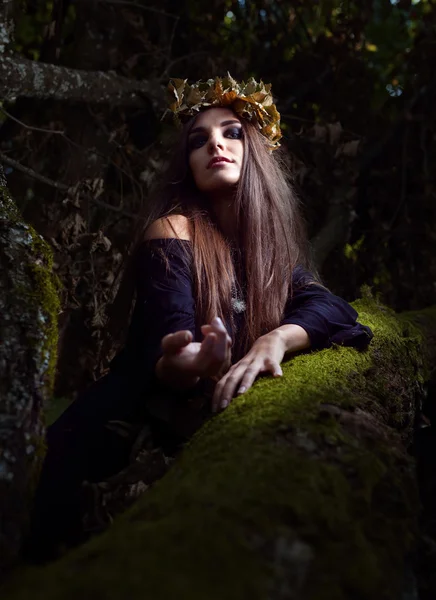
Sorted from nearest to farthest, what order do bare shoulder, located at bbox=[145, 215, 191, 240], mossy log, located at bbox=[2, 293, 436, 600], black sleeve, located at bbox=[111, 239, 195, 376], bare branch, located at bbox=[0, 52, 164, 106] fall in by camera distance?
mossy log, located at bbox=[2, 293, 436, 600] < black sleeve, located at bbox=[111, 239, 195, 376] < bare shoulder, located at bbox=[145, 215, 191, 240] < bare branch, located at bbox=[0, 52, 164, 106]

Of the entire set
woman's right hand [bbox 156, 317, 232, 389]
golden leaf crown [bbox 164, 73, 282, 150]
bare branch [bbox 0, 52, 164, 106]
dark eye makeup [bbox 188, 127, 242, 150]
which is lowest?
woman's right hand [bbox 156, 317, 232, 389]

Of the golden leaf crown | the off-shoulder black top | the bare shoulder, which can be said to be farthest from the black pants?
the golden leaf crown

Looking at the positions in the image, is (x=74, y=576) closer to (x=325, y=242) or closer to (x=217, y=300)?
(x=217, y=300)

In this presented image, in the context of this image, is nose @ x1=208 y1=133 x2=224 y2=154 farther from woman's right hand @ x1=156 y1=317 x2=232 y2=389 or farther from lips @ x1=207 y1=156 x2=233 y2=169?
woman's right hand @ x1=156 y1=317 x2=232 y2=389

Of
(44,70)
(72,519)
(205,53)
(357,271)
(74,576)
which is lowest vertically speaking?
(72,519)

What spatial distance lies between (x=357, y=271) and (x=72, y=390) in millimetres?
2228

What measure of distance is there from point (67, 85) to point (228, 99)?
107 cm

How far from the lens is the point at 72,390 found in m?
3.87

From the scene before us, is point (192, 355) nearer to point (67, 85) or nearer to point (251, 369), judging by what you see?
point (251, 369)

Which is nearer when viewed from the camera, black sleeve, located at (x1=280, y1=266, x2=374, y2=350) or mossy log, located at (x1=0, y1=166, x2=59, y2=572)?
mossy log, located at (x1=0, y1=166, x2=59, y2=572)

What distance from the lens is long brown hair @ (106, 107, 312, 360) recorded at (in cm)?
224

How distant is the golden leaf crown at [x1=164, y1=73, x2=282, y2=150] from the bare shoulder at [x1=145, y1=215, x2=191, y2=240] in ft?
2.05

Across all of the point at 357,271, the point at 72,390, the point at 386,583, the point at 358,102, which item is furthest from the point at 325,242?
the point at 386,583

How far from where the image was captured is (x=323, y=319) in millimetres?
2209
